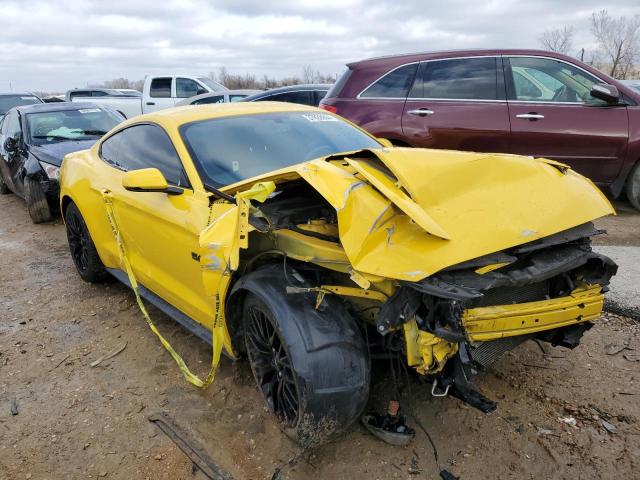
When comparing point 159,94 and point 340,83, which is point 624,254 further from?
point 159,94

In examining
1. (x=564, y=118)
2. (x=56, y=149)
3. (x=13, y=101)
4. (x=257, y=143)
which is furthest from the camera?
(x=13, y=101)

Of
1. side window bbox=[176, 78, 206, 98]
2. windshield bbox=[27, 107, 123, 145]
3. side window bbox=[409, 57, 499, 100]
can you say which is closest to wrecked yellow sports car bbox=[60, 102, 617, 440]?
side window bbox=[409, 57, 499, 100]

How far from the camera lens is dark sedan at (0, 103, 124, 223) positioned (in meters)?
7.29

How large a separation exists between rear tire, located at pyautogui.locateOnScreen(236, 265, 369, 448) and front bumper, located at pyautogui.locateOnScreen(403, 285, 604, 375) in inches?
11.9

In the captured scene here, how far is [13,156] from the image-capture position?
821 centimetres

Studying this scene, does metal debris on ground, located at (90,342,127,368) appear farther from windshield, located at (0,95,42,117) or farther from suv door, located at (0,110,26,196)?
windshield, located at (0,95,42,117)

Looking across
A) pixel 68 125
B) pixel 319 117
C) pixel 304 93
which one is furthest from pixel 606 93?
pixel 68 125

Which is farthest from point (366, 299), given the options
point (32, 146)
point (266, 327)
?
point (32, 146)

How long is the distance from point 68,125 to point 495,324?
7797mm

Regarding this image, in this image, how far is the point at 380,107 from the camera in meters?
6.33

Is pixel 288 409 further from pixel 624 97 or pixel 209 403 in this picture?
pixel 624 97

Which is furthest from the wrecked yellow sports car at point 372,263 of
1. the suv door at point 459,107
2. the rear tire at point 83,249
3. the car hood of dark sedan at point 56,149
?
the car hood of dark sedan at point 56,149

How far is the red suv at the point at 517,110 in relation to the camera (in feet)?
18.5

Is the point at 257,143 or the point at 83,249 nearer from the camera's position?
the point at 257,143
